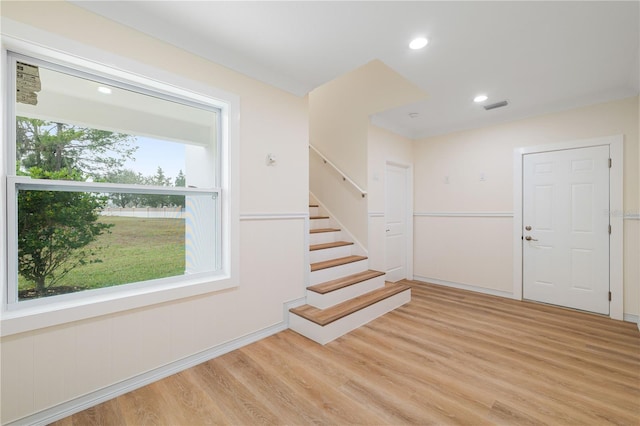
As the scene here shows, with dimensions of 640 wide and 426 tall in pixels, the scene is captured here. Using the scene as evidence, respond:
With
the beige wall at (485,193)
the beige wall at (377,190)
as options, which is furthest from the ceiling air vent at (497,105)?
the beige wall at (377,190)

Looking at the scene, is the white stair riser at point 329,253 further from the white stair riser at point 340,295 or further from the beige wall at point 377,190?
the white stair riser at point 340,295

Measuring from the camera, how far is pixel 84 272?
184 cm

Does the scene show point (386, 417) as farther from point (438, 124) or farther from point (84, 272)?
point (438, 124)

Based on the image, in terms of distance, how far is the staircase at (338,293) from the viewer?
262 cm

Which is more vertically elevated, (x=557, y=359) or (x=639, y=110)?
(x=639, y=110)

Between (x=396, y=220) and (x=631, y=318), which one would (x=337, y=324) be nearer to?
(x=396, y=220)

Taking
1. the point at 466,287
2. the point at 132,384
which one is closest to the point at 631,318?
the point at 466,287

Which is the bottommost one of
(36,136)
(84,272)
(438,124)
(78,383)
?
(78,383)

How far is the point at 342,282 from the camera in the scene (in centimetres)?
312

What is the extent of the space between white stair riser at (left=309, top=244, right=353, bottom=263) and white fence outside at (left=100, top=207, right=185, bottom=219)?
1587 millimetres

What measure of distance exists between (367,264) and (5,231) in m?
3.30

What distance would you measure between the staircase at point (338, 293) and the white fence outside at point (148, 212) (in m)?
1.44

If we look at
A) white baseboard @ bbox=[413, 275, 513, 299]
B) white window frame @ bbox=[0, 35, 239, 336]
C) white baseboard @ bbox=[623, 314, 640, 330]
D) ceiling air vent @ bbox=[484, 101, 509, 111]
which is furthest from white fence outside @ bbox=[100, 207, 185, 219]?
white baseboard @ bbox=[623, 314, 640, 330]

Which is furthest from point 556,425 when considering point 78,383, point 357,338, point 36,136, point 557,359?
point 36,136
